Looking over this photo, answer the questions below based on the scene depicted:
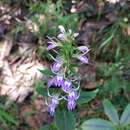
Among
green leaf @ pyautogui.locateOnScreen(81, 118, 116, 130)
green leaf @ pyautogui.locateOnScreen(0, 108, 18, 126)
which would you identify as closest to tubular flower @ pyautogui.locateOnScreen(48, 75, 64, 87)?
green leaf @ pyautogui.locateOnScreen(81, 118, 116, 130)

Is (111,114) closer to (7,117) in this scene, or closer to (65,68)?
(65,68)

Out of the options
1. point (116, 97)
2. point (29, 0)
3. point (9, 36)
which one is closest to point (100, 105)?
point (116, 97)

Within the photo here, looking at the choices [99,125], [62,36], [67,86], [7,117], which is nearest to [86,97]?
[99,125]

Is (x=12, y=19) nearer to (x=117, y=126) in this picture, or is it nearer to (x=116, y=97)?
(x=116, y=97)

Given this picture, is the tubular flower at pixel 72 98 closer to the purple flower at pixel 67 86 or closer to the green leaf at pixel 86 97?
the purple flower at pixel 67 86

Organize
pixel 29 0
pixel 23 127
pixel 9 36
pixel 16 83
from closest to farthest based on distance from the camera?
pixel 23 127
pixel 16 83
pixel 9 36
pixel 29 0

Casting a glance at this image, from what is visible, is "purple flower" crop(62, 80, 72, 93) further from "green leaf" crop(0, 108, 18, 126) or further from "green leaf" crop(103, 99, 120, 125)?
"green leaf" crop(0, 108, 18, 126)

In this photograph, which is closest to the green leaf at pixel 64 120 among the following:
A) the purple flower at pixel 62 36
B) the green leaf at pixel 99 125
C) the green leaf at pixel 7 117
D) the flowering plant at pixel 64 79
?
the flowering plant at pixel 64 79
